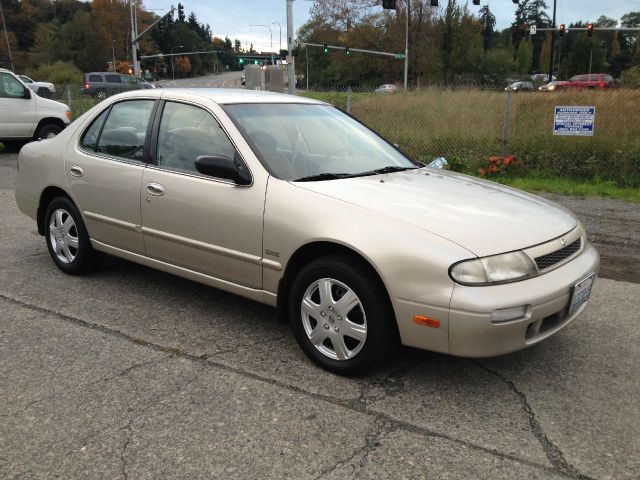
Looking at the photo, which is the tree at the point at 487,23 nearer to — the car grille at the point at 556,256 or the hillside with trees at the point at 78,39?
the hillside with trees at the point at 78,39

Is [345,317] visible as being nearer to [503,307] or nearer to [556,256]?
[503,307]

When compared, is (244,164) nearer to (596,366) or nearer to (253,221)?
(253,221)

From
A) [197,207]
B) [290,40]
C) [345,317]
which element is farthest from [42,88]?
[345,317]

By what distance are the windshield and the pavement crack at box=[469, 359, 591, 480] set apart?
1.59 metres

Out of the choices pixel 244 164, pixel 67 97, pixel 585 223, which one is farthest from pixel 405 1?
pixel 244 164

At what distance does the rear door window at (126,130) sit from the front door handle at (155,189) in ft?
0.92

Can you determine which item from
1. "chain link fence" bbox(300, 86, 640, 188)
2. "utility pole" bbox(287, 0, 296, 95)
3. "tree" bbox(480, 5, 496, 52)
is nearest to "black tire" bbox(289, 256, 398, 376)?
"chain link fence" bbox(300, 86, 640, 188)

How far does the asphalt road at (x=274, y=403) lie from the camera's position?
2.50 meters

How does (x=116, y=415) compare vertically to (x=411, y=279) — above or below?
below

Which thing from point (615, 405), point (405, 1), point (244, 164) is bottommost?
point (615, 405)

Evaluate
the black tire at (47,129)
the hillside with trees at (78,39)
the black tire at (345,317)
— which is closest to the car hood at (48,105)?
Result: the black tire at (47,129)

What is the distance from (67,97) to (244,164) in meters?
16.2

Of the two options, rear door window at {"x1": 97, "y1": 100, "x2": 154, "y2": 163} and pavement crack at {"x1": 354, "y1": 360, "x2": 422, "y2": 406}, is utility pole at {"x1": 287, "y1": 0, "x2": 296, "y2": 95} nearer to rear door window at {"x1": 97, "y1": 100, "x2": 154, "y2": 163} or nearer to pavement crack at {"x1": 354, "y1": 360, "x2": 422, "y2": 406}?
rear door window at {"x1": 97, "y1": 100, "x2": 154, "y2": 163}

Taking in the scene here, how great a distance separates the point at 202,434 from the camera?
8.87 feet
